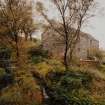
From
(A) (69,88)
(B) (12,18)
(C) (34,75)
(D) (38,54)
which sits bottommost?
(A) (69,88)

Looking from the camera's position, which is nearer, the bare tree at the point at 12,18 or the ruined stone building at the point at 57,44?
the bare tree at the point at 12,18

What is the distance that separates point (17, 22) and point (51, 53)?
9.19 m

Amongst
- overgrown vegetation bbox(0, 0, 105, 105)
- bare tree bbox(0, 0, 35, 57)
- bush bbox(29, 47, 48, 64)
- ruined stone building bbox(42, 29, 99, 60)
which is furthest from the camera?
ruined stone building bbox(42, 29, 99, 60)

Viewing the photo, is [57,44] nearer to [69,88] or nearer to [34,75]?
[34,75]

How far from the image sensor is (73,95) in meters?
26.1

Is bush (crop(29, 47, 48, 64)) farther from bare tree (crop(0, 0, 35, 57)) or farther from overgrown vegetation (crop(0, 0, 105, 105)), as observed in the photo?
bare tree (crop(0, 0, 35, 57))

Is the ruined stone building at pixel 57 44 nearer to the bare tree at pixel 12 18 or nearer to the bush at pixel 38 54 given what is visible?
the bush at pixel 38 54

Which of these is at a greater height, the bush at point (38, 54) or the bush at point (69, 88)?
the bush at point (38, 54)

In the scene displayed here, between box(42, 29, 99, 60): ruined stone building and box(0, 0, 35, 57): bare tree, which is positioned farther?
box(42, 29, 99, 60): ruined stone building

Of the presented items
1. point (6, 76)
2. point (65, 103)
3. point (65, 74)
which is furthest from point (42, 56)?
point (65, 103)

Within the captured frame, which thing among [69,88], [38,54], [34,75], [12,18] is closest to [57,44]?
[38,54]

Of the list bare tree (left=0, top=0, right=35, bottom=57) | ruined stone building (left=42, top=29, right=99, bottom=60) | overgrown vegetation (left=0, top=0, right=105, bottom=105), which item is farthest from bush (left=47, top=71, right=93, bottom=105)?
ruined stone building (left=42, top=29, right=99, bottom=60)

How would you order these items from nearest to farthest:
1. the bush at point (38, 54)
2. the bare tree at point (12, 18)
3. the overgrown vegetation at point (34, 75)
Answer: the overgrown vegetation at point (34, 75)
the bare tree at point (12, 18)
the bush at point (38, 54)

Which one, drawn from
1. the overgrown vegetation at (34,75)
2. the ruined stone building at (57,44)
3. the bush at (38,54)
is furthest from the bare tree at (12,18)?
the ruined stone building at (57,44)
